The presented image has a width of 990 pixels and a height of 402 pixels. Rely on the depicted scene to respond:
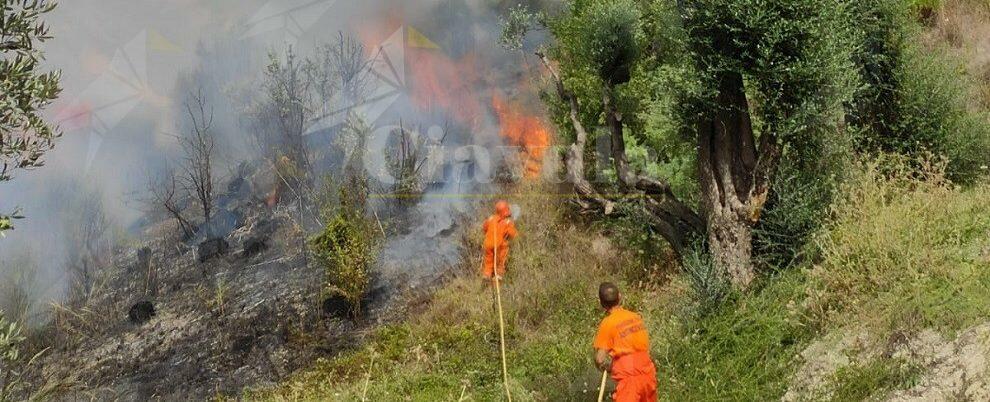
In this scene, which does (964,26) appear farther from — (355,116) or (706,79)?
(355,116)

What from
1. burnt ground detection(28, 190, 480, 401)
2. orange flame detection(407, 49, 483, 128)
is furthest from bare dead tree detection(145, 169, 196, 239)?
orange flame detection(407, 49, 483, 128)

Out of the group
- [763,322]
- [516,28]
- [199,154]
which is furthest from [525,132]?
[763,322]

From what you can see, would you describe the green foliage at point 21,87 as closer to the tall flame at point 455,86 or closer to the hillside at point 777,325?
the hillside at point 777,325

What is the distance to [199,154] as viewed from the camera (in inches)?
1020

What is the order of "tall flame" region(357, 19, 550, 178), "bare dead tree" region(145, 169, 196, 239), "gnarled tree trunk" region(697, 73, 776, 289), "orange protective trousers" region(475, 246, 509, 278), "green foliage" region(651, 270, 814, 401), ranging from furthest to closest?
1. "tall flame" region(357, 19, 550, 178)
2. "bare dead tree" region(145, 169, 196, 239)
3. "orange protective trousers" region(475, 246, 509, 278)
4. "gnarled tree trunk" region(697, 73, 776, 289)
5. "green foliage" region(651, 270, 814, 401)

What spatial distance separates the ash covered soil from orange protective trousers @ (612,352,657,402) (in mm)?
10158

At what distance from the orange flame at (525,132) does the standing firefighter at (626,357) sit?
14051 millimetres

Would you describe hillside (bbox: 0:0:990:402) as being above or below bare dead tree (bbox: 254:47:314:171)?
below

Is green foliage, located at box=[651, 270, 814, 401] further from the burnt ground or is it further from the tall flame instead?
the tall flame

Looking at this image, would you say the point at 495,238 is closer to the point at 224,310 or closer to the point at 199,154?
the point at 224,310

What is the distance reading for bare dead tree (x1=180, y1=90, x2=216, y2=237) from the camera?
24688mm

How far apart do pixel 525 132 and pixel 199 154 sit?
10773 mm

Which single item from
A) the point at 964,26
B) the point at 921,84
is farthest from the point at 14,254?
the point at 964,26

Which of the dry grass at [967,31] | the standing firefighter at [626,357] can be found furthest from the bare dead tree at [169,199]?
the dry grass at [967,31]
